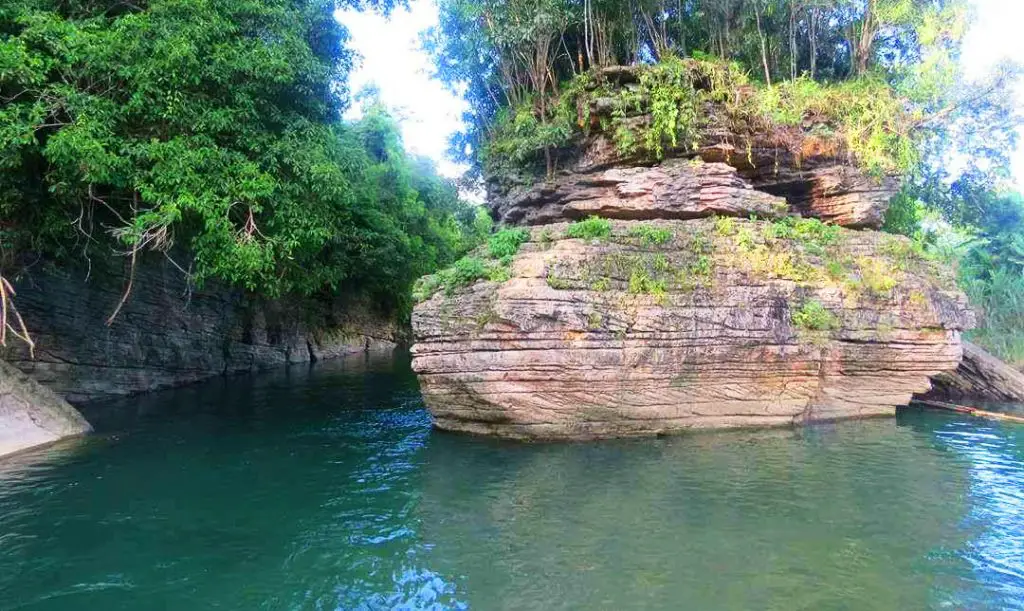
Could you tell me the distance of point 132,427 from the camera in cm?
1342

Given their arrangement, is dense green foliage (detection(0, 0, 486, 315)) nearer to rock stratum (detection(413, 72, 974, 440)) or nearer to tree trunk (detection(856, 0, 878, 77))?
rock stratum (detection(413, 72, 974, 440))

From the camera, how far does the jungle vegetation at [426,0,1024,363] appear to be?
14.9m

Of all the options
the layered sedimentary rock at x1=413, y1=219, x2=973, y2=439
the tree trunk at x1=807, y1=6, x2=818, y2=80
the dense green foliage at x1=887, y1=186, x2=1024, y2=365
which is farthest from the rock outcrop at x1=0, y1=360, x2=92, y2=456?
the dense green foliage at x1=887, y1=186, x2=1024, y2=365

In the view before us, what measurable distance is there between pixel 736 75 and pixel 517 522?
1259cm

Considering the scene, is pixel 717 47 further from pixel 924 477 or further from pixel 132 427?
pixel 132 427

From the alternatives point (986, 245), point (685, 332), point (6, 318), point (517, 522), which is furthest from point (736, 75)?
point (986, 245)

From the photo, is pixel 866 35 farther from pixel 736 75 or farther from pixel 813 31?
pixel 736 75

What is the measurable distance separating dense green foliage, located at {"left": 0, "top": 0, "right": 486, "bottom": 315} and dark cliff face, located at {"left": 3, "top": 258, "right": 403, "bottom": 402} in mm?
2745

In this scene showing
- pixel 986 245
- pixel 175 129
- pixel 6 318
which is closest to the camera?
pixel 6 318

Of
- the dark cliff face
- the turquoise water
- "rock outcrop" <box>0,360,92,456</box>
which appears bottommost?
the turquoise water

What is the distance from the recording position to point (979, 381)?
16406 millimetres

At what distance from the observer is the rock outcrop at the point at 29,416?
1114 centimetres

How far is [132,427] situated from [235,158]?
6.81 meters

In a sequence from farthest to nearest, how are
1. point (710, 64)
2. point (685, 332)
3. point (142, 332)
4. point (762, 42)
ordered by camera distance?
1. point (142, 332)
2. point (762, 42)
3. point (710, 64)
4. point (685, 332)
